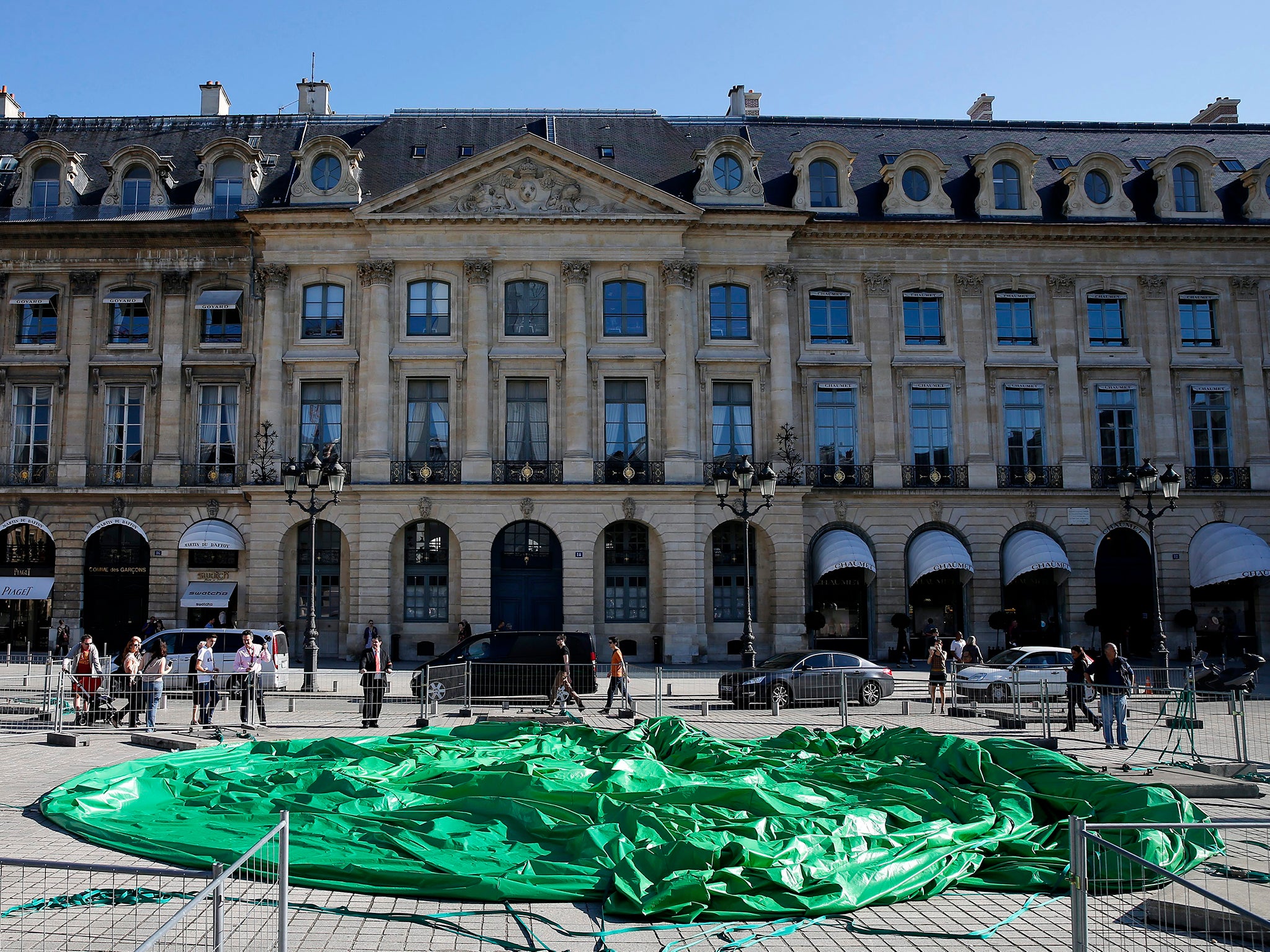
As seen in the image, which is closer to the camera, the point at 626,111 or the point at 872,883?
the point at 872,883

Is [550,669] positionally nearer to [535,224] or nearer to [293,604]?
[293,604]

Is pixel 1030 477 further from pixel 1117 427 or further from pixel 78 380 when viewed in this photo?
pixel 78 380

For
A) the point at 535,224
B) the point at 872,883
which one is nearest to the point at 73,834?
the point at 872,883

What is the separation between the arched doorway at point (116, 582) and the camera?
36.8 m

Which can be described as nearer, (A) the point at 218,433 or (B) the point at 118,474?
(B) the point at 118,474

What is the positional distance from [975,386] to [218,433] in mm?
27197

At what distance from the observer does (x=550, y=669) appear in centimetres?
2358

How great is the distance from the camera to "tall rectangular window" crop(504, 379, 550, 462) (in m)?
36.8

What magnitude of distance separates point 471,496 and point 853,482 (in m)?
13.5

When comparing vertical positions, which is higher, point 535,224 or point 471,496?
point 535,224

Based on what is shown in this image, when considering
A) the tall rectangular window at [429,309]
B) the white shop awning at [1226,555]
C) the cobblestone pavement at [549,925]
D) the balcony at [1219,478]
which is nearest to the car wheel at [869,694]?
the cobblestone pavement at [549,925]

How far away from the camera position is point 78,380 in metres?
37.5

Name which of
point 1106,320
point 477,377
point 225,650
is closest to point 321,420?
point 477,377

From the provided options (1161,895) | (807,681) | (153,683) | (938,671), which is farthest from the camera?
(807,681)
